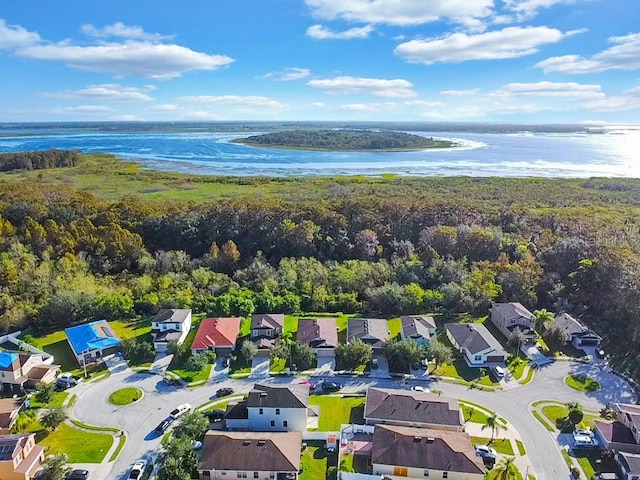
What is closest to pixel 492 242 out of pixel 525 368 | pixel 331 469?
pixel 525 368

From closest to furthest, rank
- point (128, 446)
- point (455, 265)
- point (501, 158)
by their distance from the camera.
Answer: point (128, 446) < point (455, 265) < point (501, 158)

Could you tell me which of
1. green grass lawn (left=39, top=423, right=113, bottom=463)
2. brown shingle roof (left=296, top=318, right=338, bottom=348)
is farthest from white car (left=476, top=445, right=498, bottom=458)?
green grass lawn (left=39, top=423, right=113, bottom=463)

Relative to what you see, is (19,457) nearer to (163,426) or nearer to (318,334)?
(163,426)

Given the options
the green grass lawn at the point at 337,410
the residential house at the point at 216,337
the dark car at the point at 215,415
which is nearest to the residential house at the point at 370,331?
the green grass lawn at the point at 337,410

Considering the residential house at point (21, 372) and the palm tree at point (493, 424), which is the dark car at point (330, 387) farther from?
the residential house at point (21, 372)

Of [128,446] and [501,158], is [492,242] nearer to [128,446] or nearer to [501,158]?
[128,446]

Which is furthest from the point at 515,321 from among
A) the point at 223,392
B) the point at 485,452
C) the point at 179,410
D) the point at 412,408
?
the point at 179,410

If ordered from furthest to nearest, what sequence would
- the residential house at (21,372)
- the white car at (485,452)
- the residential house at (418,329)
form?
1. the residential house at (418,329)
2. the residential house at (21,372)
3. the white car at (485,452)

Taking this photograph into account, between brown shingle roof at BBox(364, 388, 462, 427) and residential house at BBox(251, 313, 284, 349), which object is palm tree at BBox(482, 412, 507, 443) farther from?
residential house at BBox(251, 313, 284, 349)
